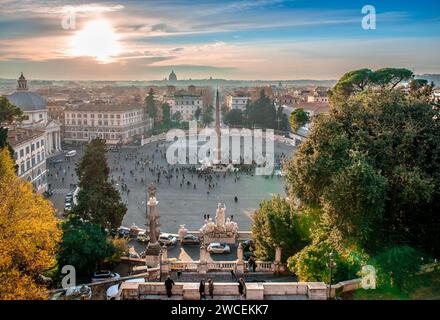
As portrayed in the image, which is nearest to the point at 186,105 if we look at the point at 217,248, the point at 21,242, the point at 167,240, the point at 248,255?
the point at 167,240

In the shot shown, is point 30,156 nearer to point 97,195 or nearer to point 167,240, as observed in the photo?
point 97,195

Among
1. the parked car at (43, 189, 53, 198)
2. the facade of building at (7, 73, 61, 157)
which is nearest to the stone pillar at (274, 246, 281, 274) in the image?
the parked car at (43, 189, 53, 198)

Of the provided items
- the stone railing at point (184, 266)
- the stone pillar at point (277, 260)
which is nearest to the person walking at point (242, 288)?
the stone pillar at point (277, 260)

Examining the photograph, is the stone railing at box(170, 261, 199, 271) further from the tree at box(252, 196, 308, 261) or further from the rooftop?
the rooftop

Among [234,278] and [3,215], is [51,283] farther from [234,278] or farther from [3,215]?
[234,278]

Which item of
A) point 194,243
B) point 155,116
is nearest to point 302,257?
point 194,243
